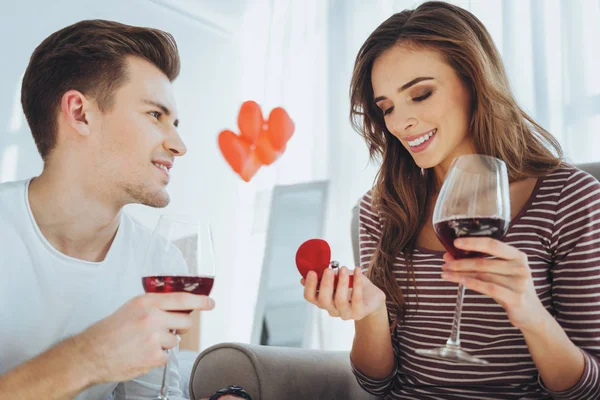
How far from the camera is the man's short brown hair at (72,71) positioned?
1665mm

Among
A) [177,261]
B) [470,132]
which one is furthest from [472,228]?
[470,132]

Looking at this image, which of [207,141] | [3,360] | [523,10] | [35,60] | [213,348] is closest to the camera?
[3,360]

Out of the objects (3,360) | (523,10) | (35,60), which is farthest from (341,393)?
(523,10)

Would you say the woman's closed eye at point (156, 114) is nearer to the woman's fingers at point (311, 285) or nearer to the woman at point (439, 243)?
the woman at point (439, 243)

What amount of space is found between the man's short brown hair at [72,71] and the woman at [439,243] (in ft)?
2.28

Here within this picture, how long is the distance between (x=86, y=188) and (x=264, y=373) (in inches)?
26.0

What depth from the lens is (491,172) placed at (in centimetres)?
105

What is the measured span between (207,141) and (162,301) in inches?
162

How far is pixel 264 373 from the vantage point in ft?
4.68

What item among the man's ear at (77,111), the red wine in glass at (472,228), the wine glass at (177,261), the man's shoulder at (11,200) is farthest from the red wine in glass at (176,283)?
the man's ear at (77,111)

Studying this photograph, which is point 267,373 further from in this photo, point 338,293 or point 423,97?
point 423,97

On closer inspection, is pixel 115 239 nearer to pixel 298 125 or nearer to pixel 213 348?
pixel 213 348

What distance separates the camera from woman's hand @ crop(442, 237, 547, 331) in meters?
0.98

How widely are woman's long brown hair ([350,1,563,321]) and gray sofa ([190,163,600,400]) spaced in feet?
0.85
